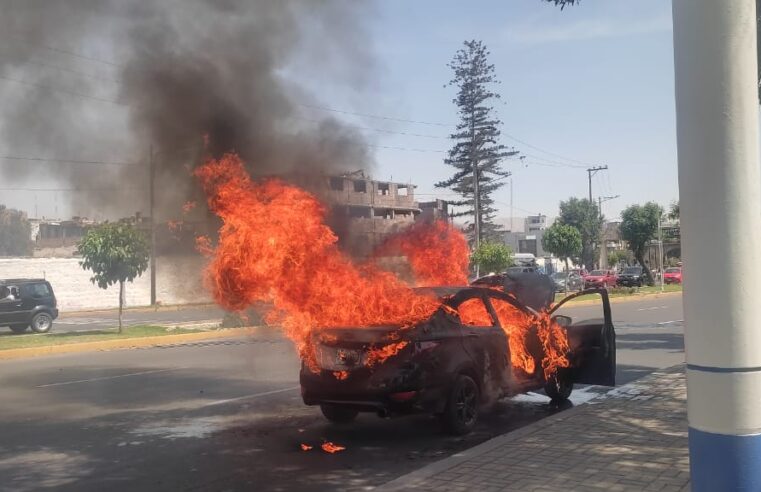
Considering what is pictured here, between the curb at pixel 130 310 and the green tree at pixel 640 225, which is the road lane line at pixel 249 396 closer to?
the curb at pixel 130 310

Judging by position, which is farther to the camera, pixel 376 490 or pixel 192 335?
pixel 192 335

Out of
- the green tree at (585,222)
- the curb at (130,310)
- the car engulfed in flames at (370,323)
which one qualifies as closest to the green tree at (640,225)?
the green tree at (585,222)

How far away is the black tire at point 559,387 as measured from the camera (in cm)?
815

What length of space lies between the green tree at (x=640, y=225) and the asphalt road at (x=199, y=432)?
4161 centimetres

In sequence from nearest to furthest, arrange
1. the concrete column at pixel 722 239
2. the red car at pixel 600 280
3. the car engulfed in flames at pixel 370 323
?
1. the concrete column at pixel 722 239
2. the car engulfed in flames at pixel 370 323
3. the red car at pixel 600 280

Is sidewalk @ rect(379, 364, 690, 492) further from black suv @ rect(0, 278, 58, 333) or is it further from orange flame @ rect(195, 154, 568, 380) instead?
black suv @ rect(0, 278, 58, 333)

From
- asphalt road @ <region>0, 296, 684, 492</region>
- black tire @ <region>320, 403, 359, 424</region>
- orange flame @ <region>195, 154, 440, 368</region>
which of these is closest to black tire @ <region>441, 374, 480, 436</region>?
asphalt road @ <region>0, 296, 684, 492</region>

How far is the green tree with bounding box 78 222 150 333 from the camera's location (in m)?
19.2

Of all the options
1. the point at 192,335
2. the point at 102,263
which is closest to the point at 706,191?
the point at 192,335

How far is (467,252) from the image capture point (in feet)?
35.0

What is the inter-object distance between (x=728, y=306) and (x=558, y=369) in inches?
210

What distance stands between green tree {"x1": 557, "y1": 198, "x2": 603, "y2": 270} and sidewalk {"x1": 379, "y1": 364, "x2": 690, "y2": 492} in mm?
59080

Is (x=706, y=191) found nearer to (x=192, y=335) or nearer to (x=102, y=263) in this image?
(x=192, y=335)

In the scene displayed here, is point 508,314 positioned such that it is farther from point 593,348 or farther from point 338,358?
point 338,358
